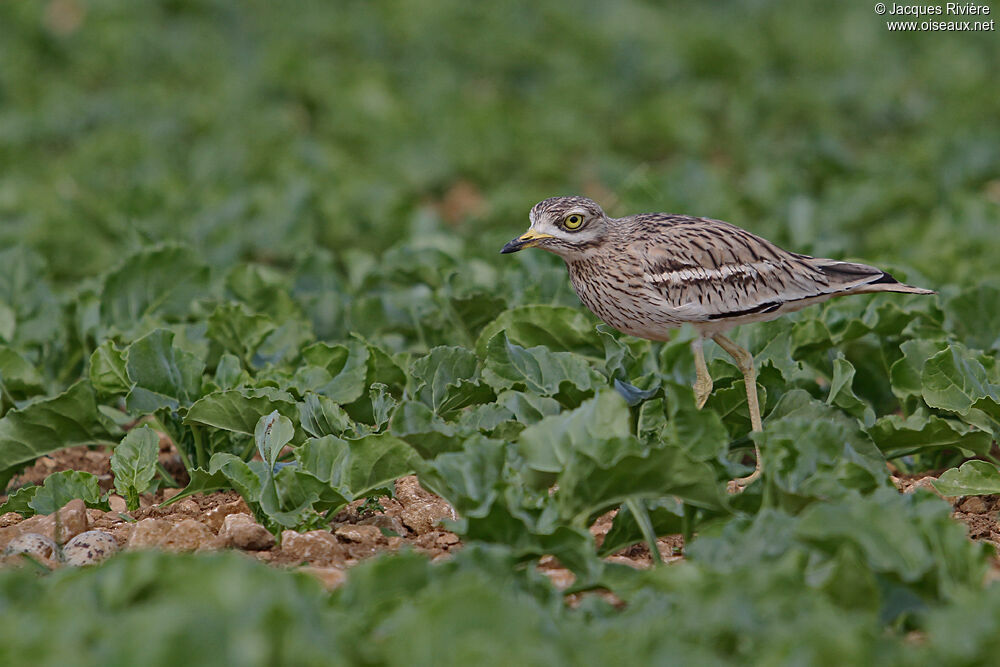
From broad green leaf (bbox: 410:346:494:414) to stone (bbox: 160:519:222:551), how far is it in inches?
34.4

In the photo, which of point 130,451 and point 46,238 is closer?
point 130,451

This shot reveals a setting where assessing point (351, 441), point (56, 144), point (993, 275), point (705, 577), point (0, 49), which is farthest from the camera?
point (0, 49)

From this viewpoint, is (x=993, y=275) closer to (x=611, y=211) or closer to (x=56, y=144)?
(x=611, y=211)

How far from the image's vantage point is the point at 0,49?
11.4 m

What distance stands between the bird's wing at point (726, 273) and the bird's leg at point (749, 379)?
117mm

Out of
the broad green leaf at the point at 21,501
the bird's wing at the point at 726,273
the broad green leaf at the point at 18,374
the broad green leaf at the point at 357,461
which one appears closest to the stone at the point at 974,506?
the bird's wing at the point at 726,273

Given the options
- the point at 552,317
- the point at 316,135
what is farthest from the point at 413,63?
the point at 552,317

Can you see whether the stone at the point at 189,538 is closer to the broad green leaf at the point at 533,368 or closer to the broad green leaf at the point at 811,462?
the broad green leaf at the point at 533,368

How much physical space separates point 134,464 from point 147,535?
55 centimetres

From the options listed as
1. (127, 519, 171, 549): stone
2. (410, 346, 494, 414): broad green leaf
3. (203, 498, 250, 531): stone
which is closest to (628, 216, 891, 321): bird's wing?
(410, 346, 494, 414): broad green leaf

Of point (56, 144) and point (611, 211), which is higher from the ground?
point (56, 144)

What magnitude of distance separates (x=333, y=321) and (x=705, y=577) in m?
3.28

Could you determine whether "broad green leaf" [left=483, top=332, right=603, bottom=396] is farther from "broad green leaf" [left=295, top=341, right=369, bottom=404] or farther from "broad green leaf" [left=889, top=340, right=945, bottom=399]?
"broad green leaf" [left=889, top=340, right=945, bottom=399]

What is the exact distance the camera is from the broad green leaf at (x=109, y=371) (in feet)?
15.8
